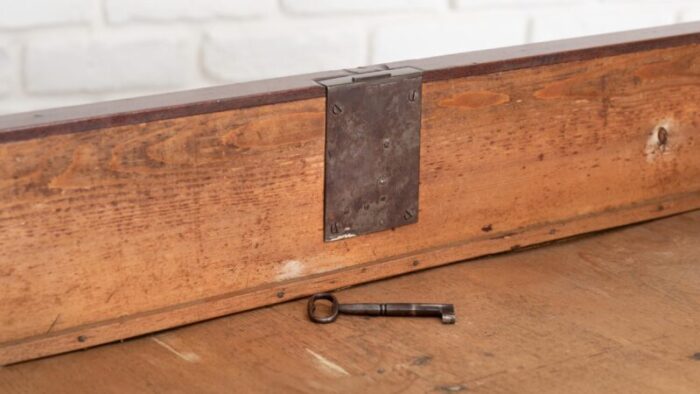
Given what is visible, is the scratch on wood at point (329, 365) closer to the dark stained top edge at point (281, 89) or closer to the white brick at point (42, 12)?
the dark stained top edge at point (281, 89)

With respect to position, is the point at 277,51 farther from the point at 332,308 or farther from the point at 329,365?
the point at 329,365

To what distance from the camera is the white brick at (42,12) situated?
1731 millimetres

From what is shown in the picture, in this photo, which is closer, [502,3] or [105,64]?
[105,64]

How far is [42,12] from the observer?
1759 millimetres

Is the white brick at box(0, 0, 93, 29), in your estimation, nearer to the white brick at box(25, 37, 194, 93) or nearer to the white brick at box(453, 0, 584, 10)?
the white brick at box(25, 37, 194, 93)

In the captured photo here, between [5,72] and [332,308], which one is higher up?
[5,72]

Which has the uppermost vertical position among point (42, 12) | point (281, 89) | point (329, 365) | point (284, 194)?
point (42, 12)

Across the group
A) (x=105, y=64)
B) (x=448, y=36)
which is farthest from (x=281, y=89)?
(x=448, y=36)

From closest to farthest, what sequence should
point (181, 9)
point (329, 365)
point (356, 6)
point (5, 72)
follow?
point (329, 365)
point (5, 72)
point (181, 9)
point (356, 6)

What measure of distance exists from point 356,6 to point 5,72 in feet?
1.94

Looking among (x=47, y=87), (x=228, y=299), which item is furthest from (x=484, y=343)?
(x=47, y=87)

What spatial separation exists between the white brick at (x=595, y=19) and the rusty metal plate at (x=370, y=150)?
100 centimetres

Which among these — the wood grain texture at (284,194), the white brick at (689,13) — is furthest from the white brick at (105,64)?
the white brick at (689,13)

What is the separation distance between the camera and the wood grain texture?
1.12 meters
